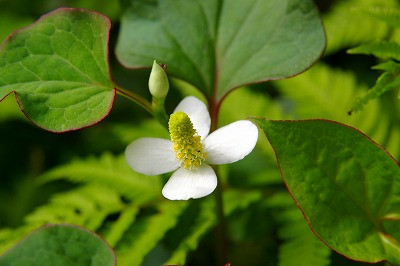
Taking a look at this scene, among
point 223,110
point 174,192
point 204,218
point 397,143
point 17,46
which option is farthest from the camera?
point 223,110

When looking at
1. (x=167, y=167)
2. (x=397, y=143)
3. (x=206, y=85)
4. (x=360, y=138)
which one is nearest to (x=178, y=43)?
(x=206, y=85)

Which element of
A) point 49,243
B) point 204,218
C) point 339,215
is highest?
point 339,215

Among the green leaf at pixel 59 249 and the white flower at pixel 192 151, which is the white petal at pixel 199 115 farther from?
the green leaf at pixel 59 249

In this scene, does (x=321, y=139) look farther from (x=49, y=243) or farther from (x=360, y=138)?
(x=49, y=243)

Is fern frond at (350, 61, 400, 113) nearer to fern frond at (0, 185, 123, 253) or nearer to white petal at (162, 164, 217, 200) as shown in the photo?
white petal at (162, 164, 217, 200)

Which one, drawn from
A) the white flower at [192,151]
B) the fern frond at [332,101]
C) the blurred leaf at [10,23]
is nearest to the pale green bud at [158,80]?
the white flower at [192,151]

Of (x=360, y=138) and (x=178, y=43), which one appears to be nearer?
(x=360, y=138)
